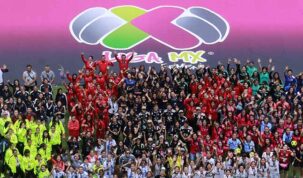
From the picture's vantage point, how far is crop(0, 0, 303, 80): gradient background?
108 feet

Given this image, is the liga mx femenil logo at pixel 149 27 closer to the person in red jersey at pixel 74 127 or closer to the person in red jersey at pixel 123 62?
the person in red jersey at pixel 123 62

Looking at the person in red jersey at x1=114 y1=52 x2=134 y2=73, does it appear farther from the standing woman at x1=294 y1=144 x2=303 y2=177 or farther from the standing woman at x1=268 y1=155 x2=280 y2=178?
the standing woman at x1=294 y1=144 x2=303 y2=177

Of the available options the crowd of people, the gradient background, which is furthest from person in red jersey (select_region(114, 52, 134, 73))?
the gradient background

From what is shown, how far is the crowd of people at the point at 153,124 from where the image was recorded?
2609 cm

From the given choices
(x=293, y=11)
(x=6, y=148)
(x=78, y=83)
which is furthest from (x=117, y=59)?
(x=293, y=11)

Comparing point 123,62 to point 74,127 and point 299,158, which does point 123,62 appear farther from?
point 299,158

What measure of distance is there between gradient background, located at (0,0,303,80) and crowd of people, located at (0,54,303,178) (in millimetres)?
3228

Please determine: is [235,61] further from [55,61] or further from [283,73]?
[55,61]

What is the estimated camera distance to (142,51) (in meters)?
33.2

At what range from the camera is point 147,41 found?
33.5 meters

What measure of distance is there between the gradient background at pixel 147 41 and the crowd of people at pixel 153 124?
3.23 meters

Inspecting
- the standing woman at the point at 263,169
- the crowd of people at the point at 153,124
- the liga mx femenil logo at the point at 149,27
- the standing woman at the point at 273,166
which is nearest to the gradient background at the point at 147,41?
the liga mx femenil logo at the point at 149,27

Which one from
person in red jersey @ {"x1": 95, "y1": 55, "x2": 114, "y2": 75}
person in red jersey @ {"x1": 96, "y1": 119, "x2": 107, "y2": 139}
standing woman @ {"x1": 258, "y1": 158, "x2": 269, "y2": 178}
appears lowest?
standing woman @ {"x1": 258, "y1": 158, "x2": 269, "y2": 178}

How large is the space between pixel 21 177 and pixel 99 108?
132 inches
